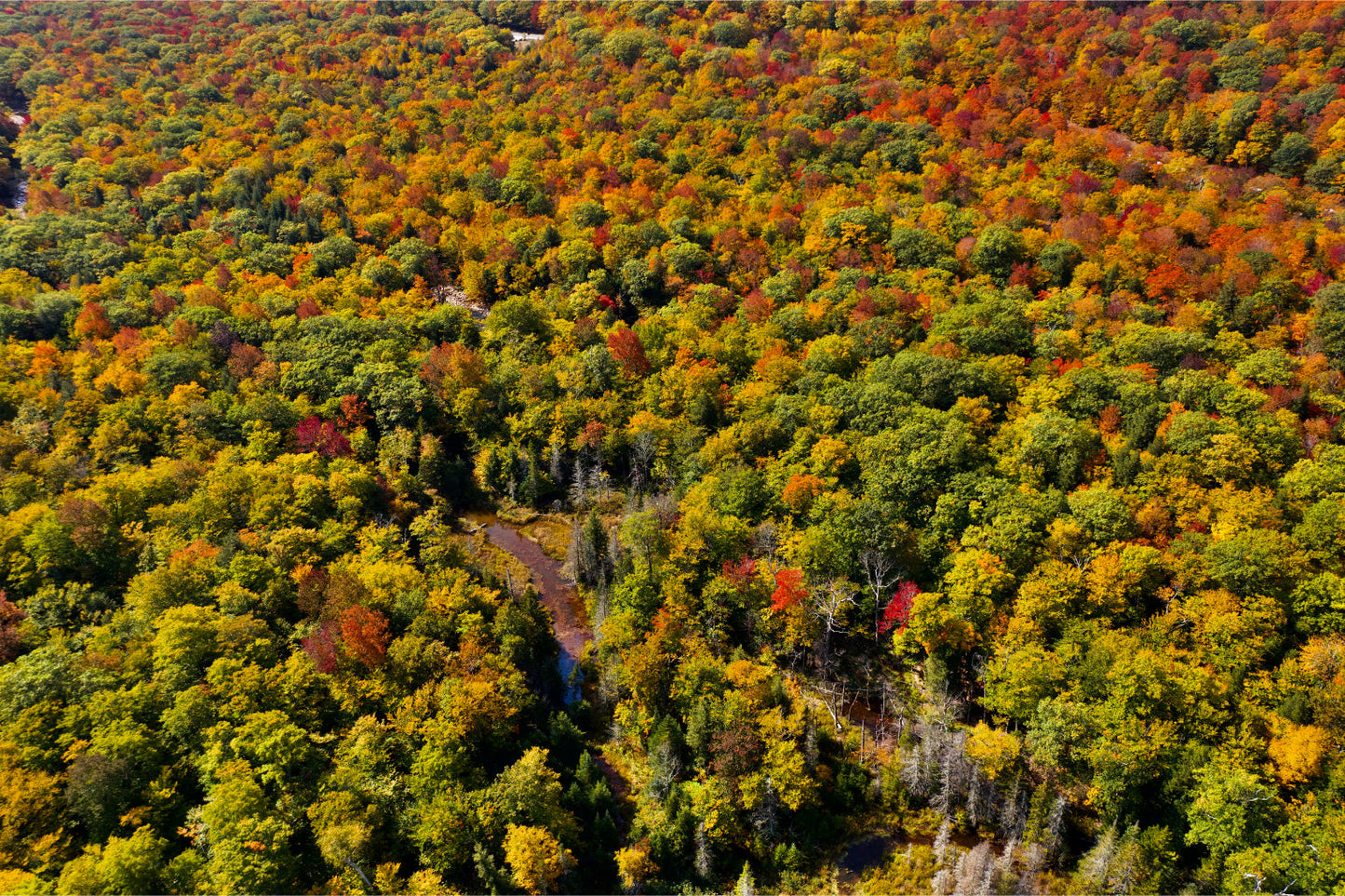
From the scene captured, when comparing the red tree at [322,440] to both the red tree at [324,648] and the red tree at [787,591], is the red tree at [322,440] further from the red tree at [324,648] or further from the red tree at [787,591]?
the red tree at [787,591]

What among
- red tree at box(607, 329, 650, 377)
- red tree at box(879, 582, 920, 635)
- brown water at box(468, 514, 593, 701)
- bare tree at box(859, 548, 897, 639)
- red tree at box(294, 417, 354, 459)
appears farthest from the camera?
red tree at box(607, 329, 650, 377)

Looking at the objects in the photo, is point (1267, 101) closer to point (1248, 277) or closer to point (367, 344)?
point (1248, 277)

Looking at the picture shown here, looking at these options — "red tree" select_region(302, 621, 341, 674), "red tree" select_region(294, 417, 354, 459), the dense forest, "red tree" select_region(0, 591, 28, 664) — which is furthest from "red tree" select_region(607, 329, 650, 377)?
"red tree" select_region(0, 591, 28, 664)

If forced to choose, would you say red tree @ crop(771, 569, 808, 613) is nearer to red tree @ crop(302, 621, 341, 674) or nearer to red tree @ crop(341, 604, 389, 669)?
red tree @ crop(341, 604, 389, 669)

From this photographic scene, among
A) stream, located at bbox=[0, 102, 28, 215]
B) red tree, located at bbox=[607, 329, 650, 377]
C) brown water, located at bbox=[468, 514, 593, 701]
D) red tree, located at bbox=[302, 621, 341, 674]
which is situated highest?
stream, located at bbox=[0, 102, 28, 215]

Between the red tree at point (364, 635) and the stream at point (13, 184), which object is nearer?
the red tree at point (364, 635)

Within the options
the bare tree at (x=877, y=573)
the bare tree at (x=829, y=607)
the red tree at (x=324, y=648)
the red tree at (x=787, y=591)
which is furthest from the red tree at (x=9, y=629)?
the bare tree at (x=877, y=573)
